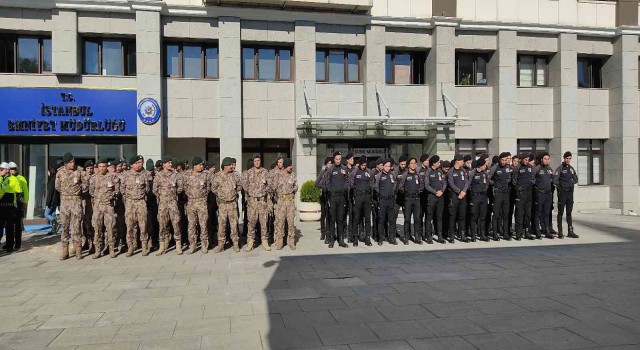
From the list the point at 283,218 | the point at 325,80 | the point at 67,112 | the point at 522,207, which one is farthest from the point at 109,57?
the point at 522,207

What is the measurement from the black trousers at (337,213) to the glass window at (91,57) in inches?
410

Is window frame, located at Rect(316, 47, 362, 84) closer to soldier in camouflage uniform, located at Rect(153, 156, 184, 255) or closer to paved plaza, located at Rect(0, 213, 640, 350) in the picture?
soldier in camouflage uniform, located at Rect(153, 156, 184, 255)

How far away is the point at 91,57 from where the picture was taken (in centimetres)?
1538

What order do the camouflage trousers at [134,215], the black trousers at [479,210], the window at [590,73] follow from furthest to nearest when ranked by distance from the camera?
the window at [590,73] < the black trousers at [479,210] < the camouflage trousers at [134,215]

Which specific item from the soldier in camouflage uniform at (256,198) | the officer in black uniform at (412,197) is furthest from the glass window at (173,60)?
the officer in black uniform at (412,197)

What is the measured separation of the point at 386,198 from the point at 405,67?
8.77 m

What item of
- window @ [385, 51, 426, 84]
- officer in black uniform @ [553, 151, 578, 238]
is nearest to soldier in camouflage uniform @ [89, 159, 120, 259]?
officer in black uniform @ [553, 151, 578, 238]

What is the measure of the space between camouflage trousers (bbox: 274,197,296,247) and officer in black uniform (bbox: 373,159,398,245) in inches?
82.3

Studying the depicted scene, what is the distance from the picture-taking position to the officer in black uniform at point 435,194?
34.4ft

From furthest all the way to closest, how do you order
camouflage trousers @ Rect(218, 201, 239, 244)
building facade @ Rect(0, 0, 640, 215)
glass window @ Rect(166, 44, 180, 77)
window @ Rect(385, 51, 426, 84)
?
1. window @ Rect(385, 51, 426, 84)
2. glass window @ Rect(166, 44, 180, 77)
3. building facade @ Rect(0, 0, 640, 215)
4. camouflage trousers @ Rect(218, 201, 239, 244)

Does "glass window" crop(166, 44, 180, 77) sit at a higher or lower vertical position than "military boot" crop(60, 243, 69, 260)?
higher

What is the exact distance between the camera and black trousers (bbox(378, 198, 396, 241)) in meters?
10.5

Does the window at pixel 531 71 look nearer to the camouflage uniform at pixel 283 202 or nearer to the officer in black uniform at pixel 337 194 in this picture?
the officer in black uniform at pixel 337 194

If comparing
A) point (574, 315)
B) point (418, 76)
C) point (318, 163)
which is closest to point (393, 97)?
point (418, 76)
